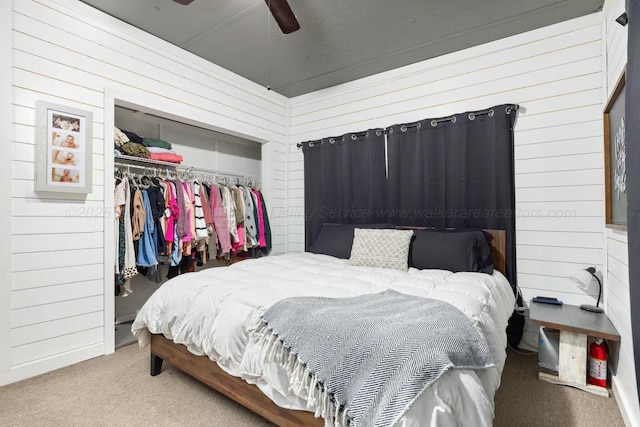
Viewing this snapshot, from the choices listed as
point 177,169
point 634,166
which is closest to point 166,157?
point 177,169

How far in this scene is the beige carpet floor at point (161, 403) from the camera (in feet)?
5.37

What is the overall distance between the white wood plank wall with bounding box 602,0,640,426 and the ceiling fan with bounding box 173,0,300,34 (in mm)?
1880

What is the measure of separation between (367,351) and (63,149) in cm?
248

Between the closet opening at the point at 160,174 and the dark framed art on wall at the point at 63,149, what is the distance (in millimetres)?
177

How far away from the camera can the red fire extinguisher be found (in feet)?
6.33

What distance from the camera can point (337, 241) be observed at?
3.11 m

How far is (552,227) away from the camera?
2.52 metres

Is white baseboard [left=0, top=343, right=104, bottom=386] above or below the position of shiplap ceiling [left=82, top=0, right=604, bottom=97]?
below

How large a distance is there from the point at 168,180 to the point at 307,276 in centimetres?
184

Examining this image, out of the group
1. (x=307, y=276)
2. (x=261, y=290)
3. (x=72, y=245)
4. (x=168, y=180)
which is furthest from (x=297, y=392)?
(x=168, y=180)

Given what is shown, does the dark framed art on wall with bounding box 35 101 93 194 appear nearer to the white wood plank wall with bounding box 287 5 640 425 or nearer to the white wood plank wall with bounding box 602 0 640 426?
the white wood plank wall with bounding box 287 5 640 425

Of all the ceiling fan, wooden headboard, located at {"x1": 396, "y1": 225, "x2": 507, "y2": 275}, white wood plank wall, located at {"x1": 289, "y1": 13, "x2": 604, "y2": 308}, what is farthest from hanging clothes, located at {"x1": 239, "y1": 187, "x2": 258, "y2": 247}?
wooden headboard, located at {"x1": 396, "y1": 225, "x2": 507, "y2": 275}

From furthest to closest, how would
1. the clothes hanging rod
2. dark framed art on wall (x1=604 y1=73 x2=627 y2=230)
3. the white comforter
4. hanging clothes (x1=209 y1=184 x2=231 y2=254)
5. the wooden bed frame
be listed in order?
Answer: hanging clothes (x1=209 y1=184 x2=231 y2=254) < the clothes hanging rod < dark framed art on wall (x1=604 y1=73 x2=627 y2=230) < the wooden bed frame < the white comforter

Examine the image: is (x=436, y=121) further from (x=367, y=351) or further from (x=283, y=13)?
(x=367, y=351)
